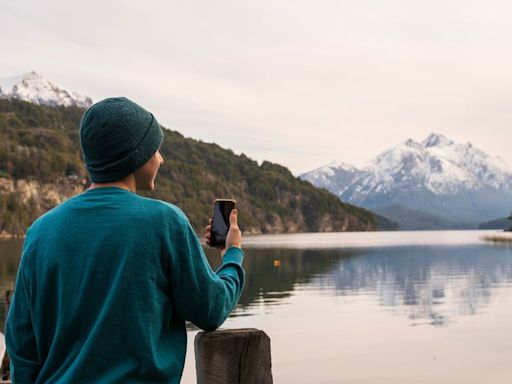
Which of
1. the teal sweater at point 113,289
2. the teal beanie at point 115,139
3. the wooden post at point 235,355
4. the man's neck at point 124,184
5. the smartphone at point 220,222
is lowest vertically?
the wooden post at point 235,355

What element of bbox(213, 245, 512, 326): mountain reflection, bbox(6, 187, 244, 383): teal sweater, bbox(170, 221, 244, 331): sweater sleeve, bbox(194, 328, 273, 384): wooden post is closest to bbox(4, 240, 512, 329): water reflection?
bbox(213, 245, 512, 326): mountain reflection

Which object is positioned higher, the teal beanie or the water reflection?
the teal beanie

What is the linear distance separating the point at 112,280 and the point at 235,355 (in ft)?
2.38

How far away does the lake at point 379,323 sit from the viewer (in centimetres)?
2502

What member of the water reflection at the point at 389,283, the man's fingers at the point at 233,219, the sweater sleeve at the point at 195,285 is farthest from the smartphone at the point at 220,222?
the water reflection at the point at 389,283

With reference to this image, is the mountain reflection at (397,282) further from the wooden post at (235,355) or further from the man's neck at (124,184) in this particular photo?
the man's neck at (124,184)

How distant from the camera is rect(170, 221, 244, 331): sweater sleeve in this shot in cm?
293

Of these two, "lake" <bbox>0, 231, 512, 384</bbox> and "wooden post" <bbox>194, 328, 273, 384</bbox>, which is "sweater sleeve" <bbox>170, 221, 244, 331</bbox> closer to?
"wooden post" <bbox>194, 328, 273, 384</bbox>

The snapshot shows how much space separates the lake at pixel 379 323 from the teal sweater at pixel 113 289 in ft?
65.2

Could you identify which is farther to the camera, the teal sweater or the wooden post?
the wooden post

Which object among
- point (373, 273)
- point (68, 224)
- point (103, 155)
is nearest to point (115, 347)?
point (68, 224)

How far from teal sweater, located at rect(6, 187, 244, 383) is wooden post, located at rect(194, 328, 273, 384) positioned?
257mm

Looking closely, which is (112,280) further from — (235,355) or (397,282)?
(397,282)

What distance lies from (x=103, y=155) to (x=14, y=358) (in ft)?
3.13
